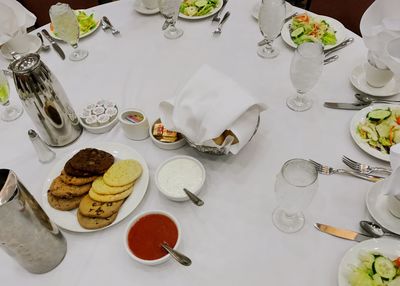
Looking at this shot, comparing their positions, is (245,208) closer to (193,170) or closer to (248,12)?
(193,170)

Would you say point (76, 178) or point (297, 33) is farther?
point (297, 33)

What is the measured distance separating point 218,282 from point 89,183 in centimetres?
48

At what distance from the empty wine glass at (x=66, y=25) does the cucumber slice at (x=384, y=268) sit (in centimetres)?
139

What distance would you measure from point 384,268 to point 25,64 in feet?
3.75

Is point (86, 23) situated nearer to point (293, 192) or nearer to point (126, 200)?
→ point (126, 200)

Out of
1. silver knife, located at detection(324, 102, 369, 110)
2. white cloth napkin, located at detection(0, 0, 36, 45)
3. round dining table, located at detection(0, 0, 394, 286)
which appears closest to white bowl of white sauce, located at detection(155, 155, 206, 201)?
round dining table, located at detection(0, 0, 394, 286)

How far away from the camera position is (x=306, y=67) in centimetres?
124

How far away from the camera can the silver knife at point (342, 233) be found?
38.9 inches

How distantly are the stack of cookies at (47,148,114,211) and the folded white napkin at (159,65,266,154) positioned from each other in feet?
0.86

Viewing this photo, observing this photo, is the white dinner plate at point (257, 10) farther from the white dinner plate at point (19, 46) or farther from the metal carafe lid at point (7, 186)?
the metal carafe lid at point (7, 186)

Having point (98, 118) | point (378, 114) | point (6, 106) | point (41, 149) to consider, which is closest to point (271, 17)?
point (378, 114)

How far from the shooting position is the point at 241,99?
3.71 ft

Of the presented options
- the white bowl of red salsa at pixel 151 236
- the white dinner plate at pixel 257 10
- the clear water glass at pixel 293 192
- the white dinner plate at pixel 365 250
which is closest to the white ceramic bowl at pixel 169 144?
the white bowl of red salsa at pixel 151 236

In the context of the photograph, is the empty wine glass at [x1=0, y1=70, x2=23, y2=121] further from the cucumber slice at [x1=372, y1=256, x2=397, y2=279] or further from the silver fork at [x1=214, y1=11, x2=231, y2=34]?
the cucumber slice at [x1=372, y1=256, x2=397, y2=279]
